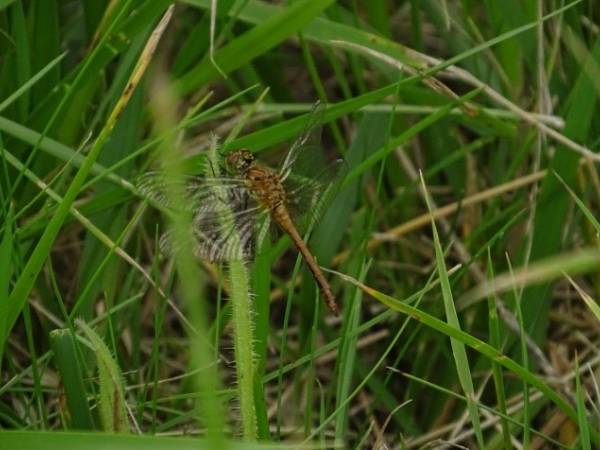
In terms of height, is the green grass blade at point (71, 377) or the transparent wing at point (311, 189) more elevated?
the transparent wing at point (311, 189)

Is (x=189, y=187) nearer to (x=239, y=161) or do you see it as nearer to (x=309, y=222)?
(x=239, y=161)

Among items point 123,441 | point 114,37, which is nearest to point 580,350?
point 114,37

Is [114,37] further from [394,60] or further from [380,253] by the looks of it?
[380,253]

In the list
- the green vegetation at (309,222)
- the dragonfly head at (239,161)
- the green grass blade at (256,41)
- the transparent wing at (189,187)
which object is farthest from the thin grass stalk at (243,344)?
the green grass blade at (256,41)

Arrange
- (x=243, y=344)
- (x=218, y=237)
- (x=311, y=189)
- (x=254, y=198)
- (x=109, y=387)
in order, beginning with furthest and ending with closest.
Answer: (x=311, y=189) < (x=254, y=198) < (x=218, y=237) < (x=109, y=387) < (x=243, y=344)

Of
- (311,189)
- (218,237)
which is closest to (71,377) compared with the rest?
(218,237)

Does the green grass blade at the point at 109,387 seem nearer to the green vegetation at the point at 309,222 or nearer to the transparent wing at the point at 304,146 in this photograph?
the green vegetation at the point at 309,222

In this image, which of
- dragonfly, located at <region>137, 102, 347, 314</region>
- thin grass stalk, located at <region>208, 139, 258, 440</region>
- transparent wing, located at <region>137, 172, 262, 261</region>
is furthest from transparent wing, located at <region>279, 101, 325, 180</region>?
thin grass stalk, located at <region>208, 139, 258, 440</region>
